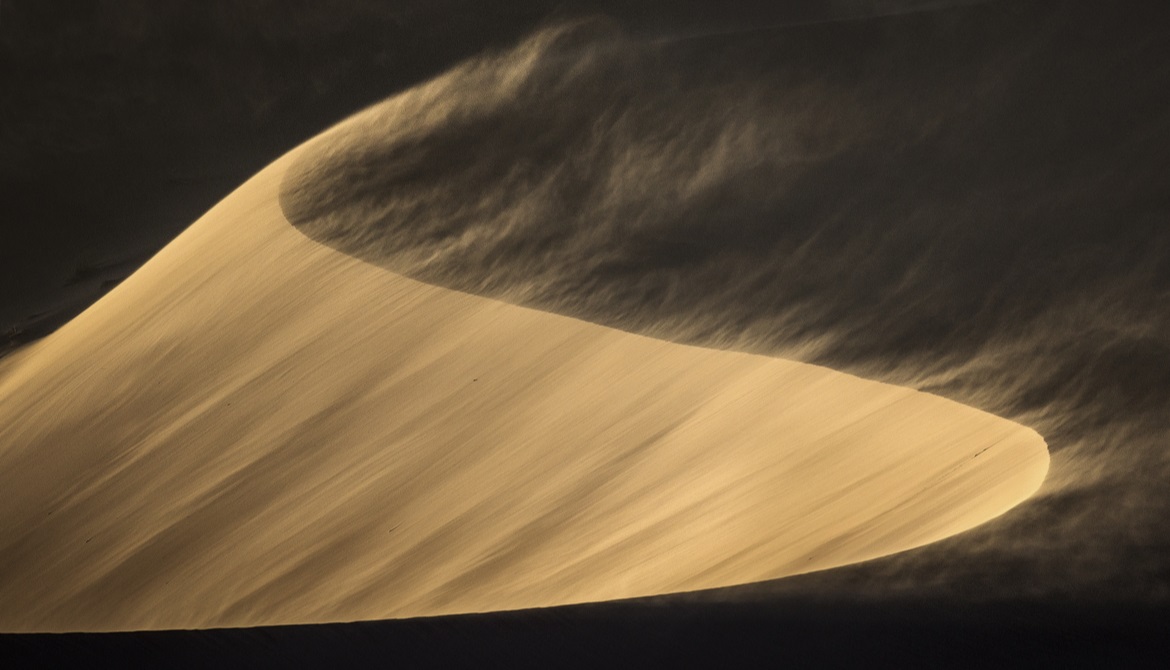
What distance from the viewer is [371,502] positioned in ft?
9.85

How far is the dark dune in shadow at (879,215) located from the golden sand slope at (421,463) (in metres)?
0.12

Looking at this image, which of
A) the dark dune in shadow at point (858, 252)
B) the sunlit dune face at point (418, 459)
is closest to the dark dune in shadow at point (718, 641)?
the dark dune in shadow at point (858, 252)

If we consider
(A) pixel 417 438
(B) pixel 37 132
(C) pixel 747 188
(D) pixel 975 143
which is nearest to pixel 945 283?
(D) pixel 975 143

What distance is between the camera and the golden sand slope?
2703 millimetres

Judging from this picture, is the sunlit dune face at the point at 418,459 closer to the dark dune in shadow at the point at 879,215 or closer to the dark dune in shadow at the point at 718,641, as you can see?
the dark dune in shadow at the point at 879,215

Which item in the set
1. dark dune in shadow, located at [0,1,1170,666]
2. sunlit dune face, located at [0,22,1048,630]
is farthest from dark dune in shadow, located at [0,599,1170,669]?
sunlit dune face, located at [0,22,1048,630]

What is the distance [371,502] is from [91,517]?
0.88 m

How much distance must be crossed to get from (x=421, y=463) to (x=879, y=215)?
1.52 metres

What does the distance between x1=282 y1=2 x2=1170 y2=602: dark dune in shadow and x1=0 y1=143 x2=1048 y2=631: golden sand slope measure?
0.12 meters

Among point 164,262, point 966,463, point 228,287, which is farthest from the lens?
point 164,262

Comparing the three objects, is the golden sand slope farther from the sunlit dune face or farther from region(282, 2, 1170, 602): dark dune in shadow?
region(282, 2, 1170, 602): dark dune in shadow

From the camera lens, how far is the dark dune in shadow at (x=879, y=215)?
8.29 ft

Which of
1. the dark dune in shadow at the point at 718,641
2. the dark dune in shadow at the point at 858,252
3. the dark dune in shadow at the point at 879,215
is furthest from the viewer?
the dark dune in shadow at the point at 879,215

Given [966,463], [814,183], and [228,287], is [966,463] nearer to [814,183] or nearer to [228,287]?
[814,183]
